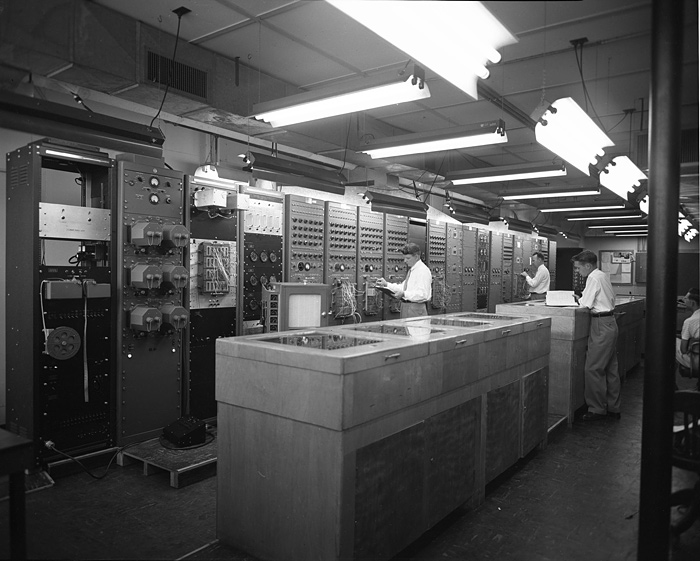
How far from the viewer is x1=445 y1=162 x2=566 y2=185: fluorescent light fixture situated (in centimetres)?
538

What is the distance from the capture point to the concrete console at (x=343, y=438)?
2.18 metres

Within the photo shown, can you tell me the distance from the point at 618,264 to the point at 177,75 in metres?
15.2

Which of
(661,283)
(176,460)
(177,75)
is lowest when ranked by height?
(176,460)

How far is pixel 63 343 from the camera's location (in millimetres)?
3594

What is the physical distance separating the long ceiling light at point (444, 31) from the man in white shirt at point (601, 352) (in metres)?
3.07

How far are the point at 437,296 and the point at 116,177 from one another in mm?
5232

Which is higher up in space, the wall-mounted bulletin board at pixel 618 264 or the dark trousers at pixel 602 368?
the wall-mounted bulletin board at pixel 618 264

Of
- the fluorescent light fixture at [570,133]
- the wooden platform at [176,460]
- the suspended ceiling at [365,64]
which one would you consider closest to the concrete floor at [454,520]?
the wooden platform at [176,460]

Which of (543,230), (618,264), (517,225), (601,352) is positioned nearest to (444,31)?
(601,352)

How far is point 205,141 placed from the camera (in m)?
5.43

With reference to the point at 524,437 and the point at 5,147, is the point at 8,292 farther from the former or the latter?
the point at 524,437

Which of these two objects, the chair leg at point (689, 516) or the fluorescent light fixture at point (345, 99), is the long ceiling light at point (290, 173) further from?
the chair leg at point (689, 516)

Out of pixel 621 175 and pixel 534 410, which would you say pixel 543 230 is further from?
pixel 534 410

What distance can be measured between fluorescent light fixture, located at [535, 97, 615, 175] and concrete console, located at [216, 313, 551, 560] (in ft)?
4.77
